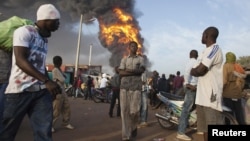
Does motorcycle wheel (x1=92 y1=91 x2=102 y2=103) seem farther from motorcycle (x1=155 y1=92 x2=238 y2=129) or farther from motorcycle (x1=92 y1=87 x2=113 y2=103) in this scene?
motorcycle (x1=155 y1=92 x2=238 y2=129)

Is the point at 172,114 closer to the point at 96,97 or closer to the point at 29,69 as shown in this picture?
the point at 29,69

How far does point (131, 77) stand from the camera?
654cm

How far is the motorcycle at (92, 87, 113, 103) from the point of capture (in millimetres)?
19609

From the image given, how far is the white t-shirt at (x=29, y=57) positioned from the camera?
11.5 feet

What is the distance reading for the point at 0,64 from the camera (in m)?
4.70

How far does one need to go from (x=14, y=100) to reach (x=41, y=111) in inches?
10.6

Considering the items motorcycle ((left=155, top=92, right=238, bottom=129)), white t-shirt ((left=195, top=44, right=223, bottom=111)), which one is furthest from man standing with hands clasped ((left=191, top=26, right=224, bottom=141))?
motorcycle ((left=155, top=92, right=238, bottom=129))

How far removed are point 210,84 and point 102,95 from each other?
15484 millimetres

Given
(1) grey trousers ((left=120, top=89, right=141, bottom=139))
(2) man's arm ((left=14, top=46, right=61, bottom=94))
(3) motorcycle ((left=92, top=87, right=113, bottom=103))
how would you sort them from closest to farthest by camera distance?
(2) man's arm ((left=14, top=46, right=61, bottom=94)) < (1) grey trousers ((left=120, top=89, right=141, bottom=139)) < (3) motorcycle ((left=92, top=87, right=113, bottom=103))

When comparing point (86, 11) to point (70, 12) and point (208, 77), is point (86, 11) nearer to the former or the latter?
point (70, 12)

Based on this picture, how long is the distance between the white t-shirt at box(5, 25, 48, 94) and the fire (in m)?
28.4

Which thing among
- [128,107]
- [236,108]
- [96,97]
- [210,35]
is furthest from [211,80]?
[96,97]

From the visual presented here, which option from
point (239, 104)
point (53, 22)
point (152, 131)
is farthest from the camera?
point (152, 131)

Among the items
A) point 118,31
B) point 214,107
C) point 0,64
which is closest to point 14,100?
point 0,64
